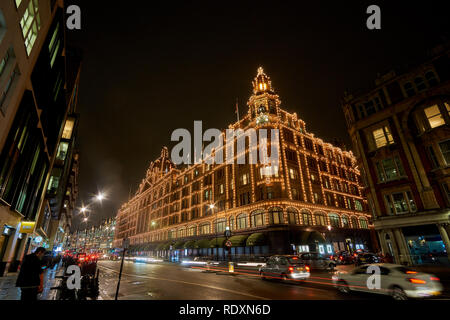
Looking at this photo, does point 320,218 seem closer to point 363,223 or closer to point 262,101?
point 363,223

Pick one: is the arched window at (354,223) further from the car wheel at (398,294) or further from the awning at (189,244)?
the car wheel at (398,294)

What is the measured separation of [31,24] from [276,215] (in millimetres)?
31910

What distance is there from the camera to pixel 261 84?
44375mm

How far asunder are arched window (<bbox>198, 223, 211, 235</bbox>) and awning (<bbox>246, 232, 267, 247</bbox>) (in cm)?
1412

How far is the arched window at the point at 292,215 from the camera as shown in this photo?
107ft

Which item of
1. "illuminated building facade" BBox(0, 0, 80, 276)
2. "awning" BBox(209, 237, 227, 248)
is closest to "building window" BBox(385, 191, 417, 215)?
"awning" BBox(209, 237, 227, 248)

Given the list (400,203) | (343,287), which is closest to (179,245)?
(400,203)

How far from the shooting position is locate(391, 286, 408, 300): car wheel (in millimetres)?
8272

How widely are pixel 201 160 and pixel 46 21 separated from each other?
4153cm

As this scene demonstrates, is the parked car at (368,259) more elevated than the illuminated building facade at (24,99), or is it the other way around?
the illuminated building facade at (24,99)

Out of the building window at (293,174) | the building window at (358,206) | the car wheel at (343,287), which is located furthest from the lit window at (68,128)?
the building window at (358,206)

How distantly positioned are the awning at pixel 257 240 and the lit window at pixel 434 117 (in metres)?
23.2

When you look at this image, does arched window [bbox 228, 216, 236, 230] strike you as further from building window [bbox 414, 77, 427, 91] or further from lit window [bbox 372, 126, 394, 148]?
building window [bbox 414, 77, 427, 91]
